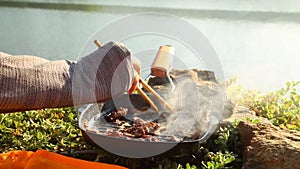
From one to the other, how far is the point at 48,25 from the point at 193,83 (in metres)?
2.94

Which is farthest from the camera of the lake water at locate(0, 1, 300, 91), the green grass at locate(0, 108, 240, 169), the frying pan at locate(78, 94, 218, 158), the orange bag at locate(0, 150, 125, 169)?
the lake water at locate(0, 1, 300, 91)

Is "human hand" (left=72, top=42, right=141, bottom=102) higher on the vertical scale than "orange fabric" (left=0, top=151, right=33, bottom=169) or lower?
higher

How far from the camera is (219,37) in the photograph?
3893mm

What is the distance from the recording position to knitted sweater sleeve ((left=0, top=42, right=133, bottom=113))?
3.69ft

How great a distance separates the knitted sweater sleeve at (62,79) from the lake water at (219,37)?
162cm

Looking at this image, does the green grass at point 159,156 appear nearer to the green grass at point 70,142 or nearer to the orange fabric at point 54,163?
the green grass at point 70,142

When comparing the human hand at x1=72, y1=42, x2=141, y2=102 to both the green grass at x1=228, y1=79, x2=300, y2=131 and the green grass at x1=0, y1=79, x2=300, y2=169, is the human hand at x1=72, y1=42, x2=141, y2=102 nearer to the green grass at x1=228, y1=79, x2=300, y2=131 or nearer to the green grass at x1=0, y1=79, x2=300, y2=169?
the green grass at x1=0, y1=79, x2=300, y2=169

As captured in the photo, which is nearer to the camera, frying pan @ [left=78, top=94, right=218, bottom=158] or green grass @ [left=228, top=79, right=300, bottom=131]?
frying pan @ [left=78, top=94, right=218, bottom=158]

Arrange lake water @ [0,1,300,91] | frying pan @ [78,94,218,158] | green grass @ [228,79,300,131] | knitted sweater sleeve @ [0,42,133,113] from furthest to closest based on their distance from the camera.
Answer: lake water @ [0,1,300,91], green grass @ [228,79,300,131], frying pan @ [78,94,218,158], knitted sweater sleeve @ [0,42,133,113]

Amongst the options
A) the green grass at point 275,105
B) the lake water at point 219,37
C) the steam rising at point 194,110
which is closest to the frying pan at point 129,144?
the steam rising at point 194,110

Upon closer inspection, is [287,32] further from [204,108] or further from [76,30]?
[204,108]

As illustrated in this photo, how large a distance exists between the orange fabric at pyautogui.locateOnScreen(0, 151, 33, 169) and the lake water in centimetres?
167

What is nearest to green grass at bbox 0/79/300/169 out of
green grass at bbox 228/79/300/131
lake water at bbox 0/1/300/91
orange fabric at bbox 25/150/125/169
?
green grass at bbox 228/79/300/131

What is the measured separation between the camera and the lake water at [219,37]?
3.06 meters
